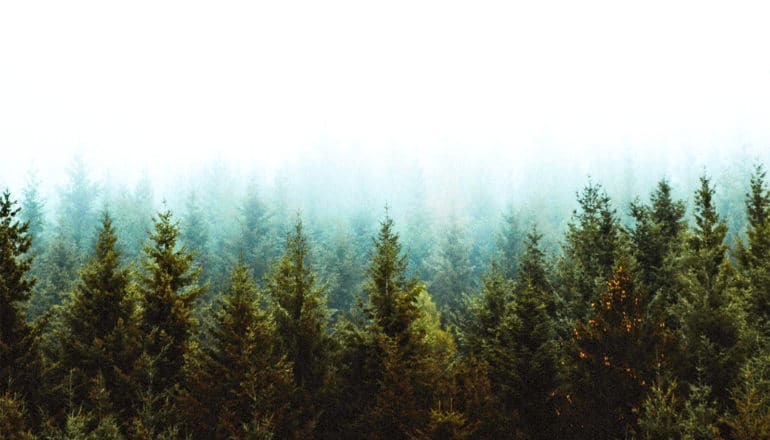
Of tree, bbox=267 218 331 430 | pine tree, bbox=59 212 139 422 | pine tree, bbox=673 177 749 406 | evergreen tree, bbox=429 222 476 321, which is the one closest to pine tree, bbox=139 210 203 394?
pine tree, bbox=59 212 139 422

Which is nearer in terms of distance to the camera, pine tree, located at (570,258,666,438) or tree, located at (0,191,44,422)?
pine tree, located at (570,258,666,438)

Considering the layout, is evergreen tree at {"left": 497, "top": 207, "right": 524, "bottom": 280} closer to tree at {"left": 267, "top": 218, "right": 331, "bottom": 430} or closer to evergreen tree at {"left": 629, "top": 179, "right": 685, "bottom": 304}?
evergreen tree at {"left": 629, "top": 179, "right": 685, "bottom": 304}

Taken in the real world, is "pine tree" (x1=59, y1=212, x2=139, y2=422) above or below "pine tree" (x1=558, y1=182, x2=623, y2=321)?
below

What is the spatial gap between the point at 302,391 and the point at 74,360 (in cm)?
933

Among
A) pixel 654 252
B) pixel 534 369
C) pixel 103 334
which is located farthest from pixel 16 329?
pixel 654 252

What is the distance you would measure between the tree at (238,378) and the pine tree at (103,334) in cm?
274

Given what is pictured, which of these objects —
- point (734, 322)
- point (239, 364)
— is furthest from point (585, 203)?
point (239, 364)

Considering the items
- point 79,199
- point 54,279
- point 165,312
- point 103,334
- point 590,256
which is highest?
point 79,199

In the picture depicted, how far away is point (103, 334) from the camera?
1986 centimetres

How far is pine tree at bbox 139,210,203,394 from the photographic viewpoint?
19531 mm

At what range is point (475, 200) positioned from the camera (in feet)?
403

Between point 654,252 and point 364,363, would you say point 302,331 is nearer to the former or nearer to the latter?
point 364,363

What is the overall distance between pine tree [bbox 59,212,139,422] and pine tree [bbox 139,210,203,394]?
68 centimetres

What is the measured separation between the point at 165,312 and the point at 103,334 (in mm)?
2497
